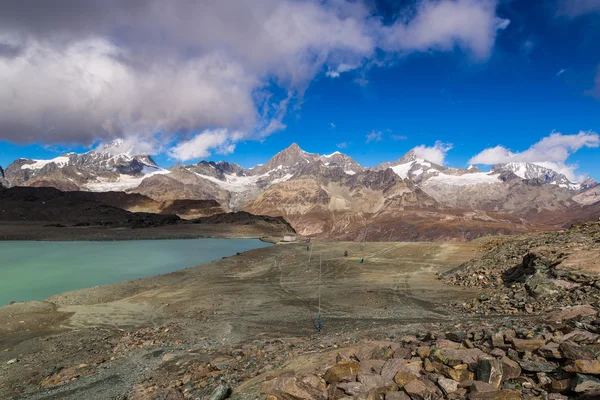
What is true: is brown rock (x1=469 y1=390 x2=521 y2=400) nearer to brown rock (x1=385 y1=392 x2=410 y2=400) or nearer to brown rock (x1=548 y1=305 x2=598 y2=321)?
brown rock (x1=385 y1=392 x2=410 y2=400)

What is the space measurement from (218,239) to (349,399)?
78.6 m

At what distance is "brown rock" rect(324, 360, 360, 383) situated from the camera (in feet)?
23.8

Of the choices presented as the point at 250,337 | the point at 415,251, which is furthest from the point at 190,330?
the point at 415,251

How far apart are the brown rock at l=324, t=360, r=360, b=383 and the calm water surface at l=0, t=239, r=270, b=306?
86.5ft

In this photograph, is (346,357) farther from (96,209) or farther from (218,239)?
(96,209)

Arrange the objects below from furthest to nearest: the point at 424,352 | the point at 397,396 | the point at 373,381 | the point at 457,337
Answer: the point at 457,337 < the point at 424,352 < the point at 373,381 < the point at 397,396

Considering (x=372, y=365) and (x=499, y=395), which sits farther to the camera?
(x=372, y=365)

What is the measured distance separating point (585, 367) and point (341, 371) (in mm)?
4253

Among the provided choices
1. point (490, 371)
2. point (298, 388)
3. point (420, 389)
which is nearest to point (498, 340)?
point (490, 371)

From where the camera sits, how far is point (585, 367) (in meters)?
5.88

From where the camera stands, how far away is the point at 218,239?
270ft

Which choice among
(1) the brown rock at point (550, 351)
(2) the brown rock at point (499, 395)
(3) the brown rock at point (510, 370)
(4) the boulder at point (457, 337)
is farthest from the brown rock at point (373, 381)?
(1) the brown rock at point (550, 351)

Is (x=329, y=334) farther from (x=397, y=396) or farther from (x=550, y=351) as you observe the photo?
(x=550, y=351)

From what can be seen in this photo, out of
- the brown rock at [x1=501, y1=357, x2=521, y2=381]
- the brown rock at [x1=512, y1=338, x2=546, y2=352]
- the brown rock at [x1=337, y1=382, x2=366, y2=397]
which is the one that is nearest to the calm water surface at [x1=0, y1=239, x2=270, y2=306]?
the brown rock at [x1=337, y1=382, x2=366, y2=397]
